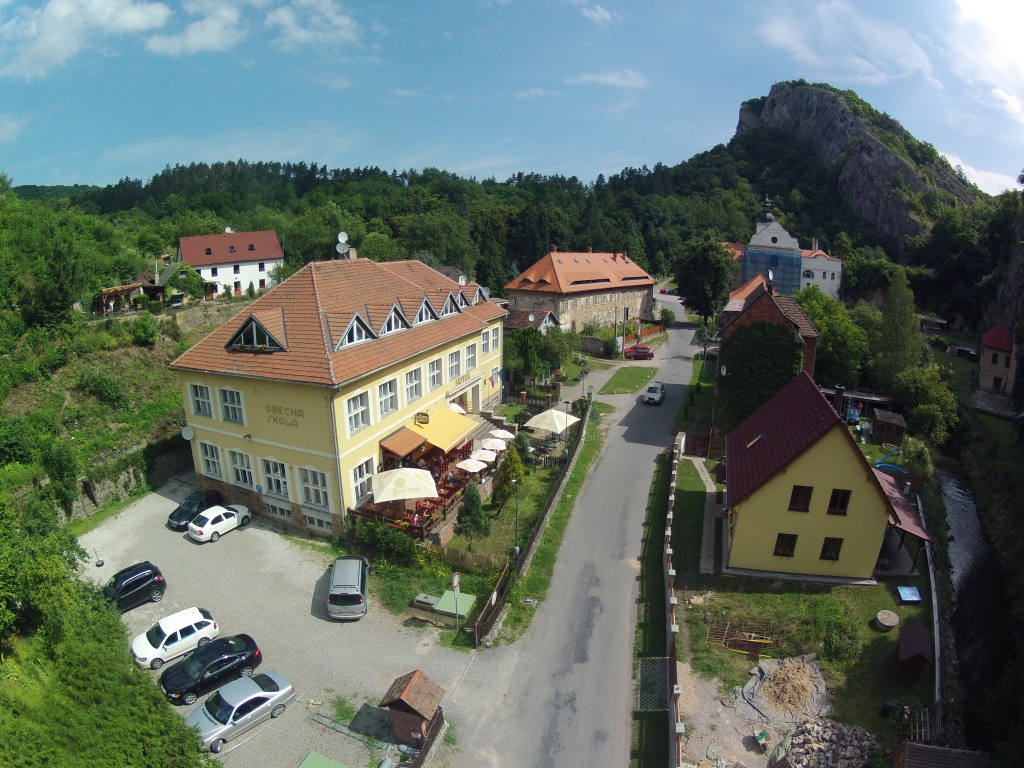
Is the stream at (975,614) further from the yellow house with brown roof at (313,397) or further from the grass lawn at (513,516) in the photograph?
the yellow house with brown roof at (313,397)

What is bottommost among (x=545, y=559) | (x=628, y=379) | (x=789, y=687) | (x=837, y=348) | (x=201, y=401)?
(x=789, y=687)

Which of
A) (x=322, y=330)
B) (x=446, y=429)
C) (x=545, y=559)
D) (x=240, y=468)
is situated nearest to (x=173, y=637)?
(x=240, y=468)

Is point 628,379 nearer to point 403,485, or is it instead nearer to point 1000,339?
point 403,485

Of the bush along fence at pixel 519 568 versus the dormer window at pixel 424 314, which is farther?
the dormer window at pixel 424 314

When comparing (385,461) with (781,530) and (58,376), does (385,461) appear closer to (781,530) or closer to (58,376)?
(781,530)

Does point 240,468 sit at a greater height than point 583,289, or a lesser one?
lesser

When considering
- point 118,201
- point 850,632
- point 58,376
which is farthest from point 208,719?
point 118,201

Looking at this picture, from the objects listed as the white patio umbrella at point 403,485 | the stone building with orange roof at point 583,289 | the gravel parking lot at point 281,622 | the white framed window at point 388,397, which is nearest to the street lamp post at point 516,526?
the white patio umbrella at point 403,485
